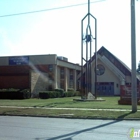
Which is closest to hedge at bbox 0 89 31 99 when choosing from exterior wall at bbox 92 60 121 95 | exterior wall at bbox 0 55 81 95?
exterior wall at bbox 0 55 81 95

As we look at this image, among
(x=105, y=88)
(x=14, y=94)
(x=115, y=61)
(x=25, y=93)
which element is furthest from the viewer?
(x=115, y=61)

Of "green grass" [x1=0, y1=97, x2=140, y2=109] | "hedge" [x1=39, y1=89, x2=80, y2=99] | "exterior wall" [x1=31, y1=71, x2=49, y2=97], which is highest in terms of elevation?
"exterior wall" [x1=31, y1=71, x2=49, y2=97]

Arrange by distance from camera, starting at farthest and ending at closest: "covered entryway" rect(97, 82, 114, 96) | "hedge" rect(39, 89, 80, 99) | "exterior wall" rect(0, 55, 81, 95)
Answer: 1. "covered entryway" rect(97, 82, 114, 96)
2. "exterior wall" rect(0, 55, 81, 95)
3. "hedge" rect(39, 89, 80, 99)

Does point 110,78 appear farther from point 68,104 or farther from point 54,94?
point 68,104

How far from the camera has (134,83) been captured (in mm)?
18000

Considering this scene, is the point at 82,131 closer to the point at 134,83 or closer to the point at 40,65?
the point at 134,83

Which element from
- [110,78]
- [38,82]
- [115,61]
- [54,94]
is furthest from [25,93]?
[115,61]

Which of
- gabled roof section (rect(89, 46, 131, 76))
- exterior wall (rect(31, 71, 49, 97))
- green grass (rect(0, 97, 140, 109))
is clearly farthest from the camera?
gabled roof section (rect(89, 46, 131, 76))

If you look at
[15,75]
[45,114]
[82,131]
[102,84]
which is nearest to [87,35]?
[15,75]

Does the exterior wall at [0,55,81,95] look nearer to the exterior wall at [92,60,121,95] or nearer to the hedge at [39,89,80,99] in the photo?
the hedge at [39,89,80,99]

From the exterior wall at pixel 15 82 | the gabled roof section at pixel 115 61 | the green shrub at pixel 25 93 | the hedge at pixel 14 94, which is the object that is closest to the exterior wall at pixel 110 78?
the gabled roof section at pixel 115 61

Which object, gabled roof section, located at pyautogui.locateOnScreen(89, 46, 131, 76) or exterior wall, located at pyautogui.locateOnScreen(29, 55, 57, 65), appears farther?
gabled roof section, located at pyautogui.locateOnScreen(89, 46, 131, 76)

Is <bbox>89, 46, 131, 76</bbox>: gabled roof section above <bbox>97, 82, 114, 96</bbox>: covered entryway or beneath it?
above

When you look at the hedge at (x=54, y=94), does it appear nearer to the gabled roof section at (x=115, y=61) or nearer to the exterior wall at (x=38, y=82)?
the exterior wall at (x=38, y=82)
